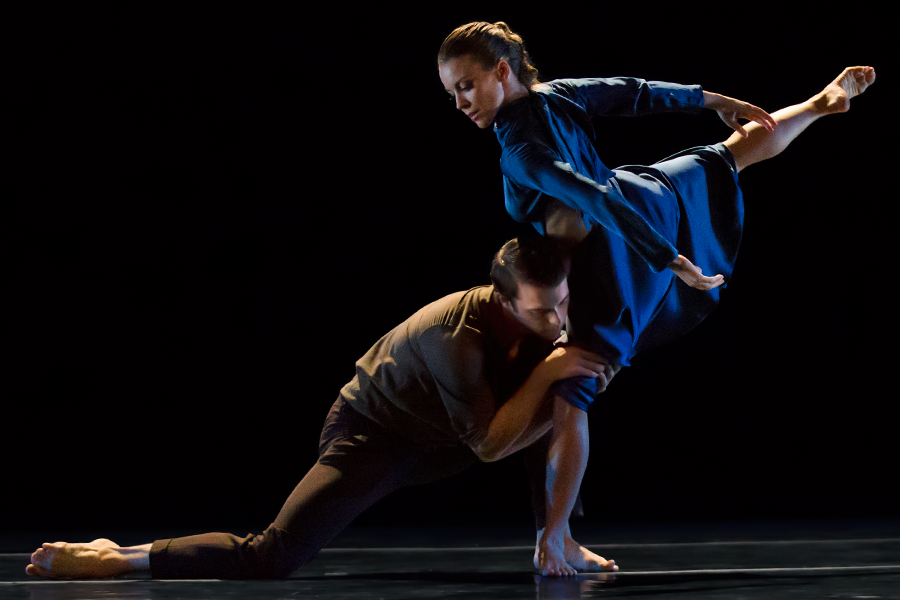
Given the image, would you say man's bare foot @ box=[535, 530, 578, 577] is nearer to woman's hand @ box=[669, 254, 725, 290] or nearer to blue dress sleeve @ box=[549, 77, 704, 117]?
woman's hand @ box=[669, 254, 725, 290]

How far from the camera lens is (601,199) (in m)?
1.87

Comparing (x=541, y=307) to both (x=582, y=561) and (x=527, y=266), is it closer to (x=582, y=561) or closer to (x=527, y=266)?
(x=527, y=266)

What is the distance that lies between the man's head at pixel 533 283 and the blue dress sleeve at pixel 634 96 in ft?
1.40

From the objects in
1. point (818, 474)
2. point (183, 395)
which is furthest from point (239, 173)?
point (818, 474)

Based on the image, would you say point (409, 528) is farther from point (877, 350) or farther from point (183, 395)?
point (877, 350)

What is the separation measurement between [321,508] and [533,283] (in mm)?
691

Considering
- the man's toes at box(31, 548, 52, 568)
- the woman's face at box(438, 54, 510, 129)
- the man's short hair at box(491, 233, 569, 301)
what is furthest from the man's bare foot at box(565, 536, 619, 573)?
the man's toes at box(31, 548, 52, 568)

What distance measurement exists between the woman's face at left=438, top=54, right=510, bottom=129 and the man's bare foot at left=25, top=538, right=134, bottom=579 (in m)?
1.28

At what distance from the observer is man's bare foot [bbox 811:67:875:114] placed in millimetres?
2322

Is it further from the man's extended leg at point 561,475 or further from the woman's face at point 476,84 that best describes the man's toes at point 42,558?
the woman's face at point 476,84

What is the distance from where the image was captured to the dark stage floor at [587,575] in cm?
184

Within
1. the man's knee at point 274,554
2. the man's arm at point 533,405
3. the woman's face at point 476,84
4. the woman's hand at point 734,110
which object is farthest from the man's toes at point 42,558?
the woman's hand at point 734,110

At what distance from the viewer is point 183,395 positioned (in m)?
3.65

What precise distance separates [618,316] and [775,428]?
1.94 meters
